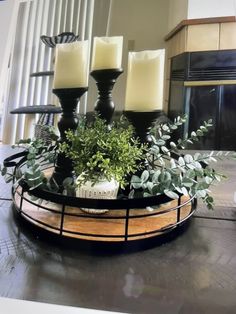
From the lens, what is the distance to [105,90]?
0.61 meters

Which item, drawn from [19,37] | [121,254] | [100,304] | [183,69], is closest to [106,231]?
[121,254]

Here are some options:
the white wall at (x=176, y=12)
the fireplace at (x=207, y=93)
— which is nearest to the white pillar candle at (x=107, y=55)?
the fireplace at (x=207, y=93)

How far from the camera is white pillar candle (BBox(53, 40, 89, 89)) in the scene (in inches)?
21.3

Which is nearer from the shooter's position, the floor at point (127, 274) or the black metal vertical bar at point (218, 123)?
the floor at point (127, 274)

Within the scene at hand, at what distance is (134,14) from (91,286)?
121cm

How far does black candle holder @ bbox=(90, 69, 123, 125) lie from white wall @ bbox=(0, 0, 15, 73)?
0.34 metres

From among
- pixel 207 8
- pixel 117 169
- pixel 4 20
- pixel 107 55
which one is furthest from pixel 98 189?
pixel 207 8

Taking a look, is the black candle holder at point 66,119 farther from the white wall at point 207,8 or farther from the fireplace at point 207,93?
the white wall at point 207,8

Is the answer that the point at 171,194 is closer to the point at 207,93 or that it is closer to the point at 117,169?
the point at 117,169

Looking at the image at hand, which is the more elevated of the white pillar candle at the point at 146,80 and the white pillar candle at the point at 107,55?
the white pillar candle at the point at 107,55

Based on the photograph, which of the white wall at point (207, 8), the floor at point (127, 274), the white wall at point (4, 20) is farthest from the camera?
the white wall at point (207, 8)

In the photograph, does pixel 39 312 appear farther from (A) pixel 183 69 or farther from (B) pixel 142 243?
(A) pixel 183 69

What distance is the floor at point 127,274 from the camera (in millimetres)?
303

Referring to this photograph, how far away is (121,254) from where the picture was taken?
16.2 inches
